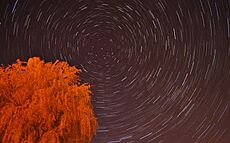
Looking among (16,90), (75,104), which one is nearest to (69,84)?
(75,104)

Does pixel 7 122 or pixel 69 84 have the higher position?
pixel 69 84

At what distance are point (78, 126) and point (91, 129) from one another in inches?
39.3

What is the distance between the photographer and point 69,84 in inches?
1040

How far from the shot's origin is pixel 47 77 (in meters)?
25.7

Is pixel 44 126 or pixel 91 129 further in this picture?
pixel 91 129

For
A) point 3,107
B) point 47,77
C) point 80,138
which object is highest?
point 47,77

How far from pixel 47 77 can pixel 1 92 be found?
2.50m

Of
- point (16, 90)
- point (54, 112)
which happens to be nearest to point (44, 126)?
point (54, 112)

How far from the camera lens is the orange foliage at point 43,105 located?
2416cm

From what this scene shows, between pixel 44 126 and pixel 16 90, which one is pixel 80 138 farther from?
pixel 16 90

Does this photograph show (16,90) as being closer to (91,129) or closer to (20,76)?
(20,76)

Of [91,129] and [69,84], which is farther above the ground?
[69,84]

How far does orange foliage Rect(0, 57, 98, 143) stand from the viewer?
79.3 feet

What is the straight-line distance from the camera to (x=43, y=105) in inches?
968
